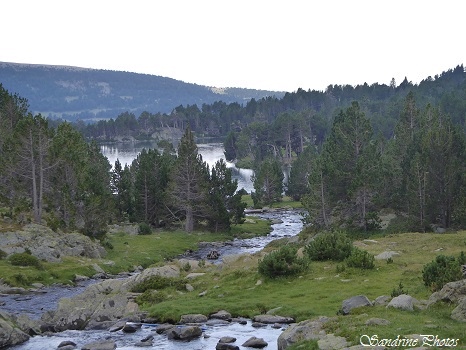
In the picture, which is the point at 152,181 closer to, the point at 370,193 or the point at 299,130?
the point at 370,193

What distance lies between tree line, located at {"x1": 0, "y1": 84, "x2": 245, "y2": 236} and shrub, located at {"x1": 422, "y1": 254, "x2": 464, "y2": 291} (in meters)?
46.9

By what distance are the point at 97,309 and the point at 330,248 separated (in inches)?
654

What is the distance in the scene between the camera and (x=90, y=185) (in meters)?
70.8

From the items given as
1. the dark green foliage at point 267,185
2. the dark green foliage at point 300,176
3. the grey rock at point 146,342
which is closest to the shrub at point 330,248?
the grey rock at point 146,342

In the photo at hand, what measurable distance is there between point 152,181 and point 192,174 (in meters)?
6.73

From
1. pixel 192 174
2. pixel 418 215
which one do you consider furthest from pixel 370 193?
pixel 192 174

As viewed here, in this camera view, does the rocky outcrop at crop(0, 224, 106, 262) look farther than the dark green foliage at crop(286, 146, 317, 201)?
No

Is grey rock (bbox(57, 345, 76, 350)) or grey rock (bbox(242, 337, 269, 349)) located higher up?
grey rock (bbox(242, 337, 269, 349))

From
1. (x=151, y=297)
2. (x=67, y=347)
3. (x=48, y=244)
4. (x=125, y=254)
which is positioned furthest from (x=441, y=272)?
(x=125, y=254)

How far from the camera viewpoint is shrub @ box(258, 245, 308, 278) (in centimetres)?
3703

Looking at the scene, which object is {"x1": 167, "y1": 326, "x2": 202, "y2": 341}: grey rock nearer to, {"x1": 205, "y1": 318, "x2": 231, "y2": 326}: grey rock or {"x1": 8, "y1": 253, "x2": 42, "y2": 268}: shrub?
{"x1": 205, "y1": 318, "x2": 231, "y2": 326}: grey rock

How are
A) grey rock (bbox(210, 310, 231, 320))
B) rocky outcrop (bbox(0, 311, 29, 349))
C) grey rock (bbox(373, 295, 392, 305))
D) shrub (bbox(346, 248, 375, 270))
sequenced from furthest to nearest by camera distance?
shrub (bbox(346, 248, 375, 270))
grey rock (bbox(210, 310, 231, 320))
rocky outcrop (bbox(0, 311, 29, 349))
grey rock (bbox(373, 295, 392, 305))

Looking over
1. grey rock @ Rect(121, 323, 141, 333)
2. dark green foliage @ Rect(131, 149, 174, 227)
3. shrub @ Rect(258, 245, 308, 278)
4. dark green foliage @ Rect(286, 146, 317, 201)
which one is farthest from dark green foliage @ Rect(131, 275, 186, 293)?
dark green foliage @ Rect(286, 146, 317, 201)

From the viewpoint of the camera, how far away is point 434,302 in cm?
2506
